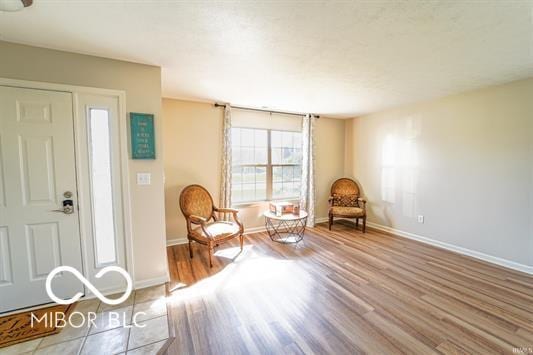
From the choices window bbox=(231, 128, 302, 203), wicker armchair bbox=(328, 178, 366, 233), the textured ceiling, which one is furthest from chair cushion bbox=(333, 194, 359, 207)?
the textured ceiling

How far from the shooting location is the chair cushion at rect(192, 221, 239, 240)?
2.97 m

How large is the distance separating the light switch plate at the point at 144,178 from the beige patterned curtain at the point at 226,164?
5.18ft

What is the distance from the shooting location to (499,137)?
2.95 metres

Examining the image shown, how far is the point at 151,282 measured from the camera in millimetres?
2447

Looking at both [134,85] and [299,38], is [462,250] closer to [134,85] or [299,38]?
[299,38]

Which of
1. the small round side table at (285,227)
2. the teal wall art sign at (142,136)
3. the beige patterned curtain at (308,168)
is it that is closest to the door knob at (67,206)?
the teal wall art sign at (142,136)

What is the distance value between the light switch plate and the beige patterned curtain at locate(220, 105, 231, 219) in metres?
1.58

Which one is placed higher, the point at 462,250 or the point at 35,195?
the point at 35,195

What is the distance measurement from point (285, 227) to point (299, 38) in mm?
3495

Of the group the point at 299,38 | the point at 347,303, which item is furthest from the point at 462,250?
the point at 299,38

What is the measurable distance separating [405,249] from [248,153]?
10.2 feet

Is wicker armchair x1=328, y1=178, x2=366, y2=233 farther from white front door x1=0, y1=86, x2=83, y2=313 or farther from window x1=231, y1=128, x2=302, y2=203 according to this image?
white front door x1=0, y1=86, x2=83, y2=313

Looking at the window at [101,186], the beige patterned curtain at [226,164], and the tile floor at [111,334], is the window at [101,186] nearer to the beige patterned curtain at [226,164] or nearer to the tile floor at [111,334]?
the tile floor at [111,334]

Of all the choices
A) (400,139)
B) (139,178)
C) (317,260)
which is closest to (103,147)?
(139,178)
